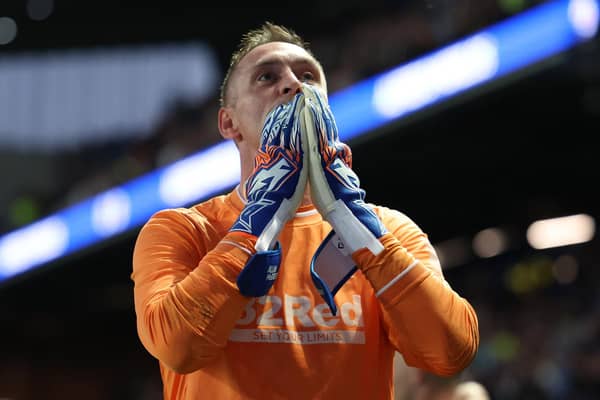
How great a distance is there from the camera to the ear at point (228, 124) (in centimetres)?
232

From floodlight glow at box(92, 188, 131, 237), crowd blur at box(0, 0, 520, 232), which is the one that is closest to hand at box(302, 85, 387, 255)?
crowd blur at box(0, 0, 520, 232)

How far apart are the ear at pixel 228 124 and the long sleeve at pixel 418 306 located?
2.17ft

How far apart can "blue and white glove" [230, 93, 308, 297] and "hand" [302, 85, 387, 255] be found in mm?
26

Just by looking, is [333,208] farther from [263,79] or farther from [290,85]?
[263,79]

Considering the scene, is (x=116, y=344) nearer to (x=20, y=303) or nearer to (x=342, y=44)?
(x=20, y=303)

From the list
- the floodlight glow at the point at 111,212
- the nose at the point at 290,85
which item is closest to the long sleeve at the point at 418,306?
the nose at the point at 290,85

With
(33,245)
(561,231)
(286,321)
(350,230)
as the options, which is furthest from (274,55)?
(33,245)

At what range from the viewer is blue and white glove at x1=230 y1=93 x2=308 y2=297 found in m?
1.77

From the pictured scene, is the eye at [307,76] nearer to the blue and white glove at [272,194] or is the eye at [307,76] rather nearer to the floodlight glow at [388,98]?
the blue and white glove at [272,194]

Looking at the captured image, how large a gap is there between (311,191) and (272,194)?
0.10m

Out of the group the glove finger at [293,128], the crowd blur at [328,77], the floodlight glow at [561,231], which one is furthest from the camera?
the floodlight glow at [561,231]

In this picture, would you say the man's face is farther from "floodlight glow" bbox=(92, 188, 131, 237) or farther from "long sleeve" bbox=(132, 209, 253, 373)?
"floodlight glow" bbox=(92, 188, 131, 237)

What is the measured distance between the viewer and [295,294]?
195 centimetres

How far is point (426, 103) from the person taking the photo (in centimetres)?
660
